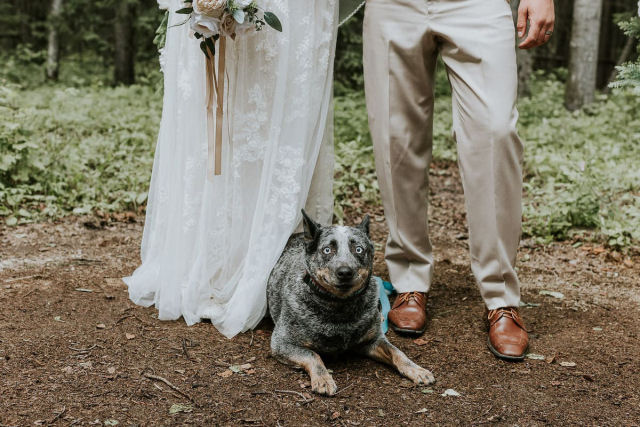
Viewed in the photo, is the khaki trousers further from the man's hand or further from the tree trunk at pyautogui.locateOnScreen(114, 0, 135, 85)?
the tree trunk at pyautogui.locateOnScreen(114, 0, 135, 85)

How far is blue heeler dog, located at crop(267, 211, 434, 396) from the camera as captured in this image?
2.86 m

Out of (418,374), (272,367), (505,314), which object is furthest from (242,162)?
(505,314)

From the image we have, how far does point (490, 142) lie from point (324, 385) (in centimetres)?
146

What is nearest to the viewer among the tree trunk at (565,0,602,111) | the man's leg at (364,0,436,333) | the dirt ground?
the dirt ground

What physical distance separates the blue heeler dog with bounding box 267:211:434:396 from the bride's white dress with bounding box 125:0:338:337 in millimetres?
437

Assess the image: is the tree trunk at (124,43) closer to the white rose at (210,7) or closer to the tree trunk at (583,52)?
the tree trunk at (583,52)

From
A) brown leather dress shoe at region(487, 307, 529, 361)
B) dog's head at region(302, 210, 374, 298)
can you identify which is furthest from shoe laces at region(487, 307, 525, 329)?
dog's head at region(302, 210, 374, 298)

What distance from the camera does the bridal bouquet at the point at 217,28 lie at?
3049 millimetres

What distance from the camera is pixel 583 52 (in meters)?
10.8

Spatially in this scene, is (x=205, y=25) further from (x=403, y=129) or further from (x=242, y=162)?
(x=403, y=129)

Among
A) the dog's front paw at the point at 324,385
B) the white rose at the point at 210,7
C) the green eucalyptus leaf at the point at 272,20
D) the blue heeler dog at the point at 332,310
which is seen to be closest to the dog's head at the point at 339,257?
the blue heeler dog at the point at 332,310

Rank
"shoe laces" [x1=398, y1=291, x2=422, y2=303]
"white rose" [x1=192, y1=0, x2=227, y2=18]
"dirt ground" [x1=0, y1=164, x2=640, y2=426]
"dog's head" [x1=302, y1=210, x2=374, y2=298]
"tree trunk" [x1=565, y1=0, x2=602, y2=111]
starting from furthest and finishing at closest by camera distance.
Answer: "tree trunk" [x1=565, y1=0, x2=602, y2=111] → "shoe laces" [x1=398, y1=291, x2=422, y2=303] → "white rose" [x1=192, y1=0, x2=227, y2=18] → "dog's head" [x1=302, y1=210, x2=374, y2=298] → "dirt ground" [x1=0, y1=164, x2=640, y2=426]

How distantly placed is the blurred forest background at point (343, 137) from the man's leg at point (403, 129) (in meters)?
1.00

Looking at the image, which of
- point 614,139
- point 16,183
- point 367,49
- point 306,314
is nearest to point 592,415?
point 306,314
